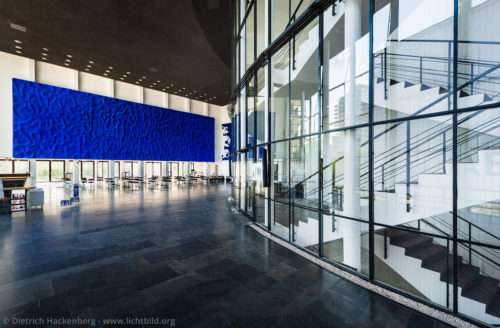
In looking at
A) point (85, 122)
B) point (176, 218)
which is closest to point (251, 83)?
point (176, 218)

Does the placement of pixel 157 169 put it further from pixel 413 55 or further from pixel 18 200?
pixel 413 55

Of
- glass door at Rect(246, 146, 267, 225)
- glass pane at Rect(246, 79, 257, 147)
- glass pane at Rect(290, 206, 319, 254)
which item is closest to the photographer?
glass pane at Rect(290, 206, 319, 254)

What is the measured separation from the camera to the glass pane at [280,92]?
20.6 feet

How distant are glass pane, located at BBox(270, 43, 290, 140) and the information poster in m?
10.2

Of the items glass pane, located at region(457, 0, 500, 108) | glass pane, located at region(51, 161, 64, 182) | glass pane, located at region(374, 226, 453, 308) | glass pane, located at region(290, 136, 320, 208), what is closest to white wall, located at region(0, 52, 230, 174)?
glass pane, located at region(51, 161, 64, 182)

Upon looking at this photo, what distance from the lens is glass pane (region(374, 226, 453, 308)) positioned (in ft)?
13.6

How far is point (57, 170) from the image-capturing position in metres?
19.7

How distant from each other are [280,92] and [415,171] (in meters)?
6.58

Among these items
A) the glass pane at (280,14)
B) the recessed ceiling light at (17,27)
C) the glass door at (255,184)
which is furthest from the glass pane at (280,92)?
the recessed ceiling light at (17,27)

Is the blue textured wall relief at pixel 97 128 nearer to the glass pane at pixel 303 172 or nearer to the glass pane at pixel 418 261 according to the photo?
the glass pane at pixel 303 172

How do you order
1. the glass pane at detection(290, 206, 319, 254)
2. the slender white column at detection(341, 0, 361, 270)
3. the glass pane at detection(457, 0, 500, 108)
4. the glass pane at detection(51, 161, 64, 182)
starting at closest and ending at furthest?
the glass pane at detection(457, 0, 500, 108) < the slender white column at detection(341, 0, 361, 270) < the glass pane at detection(290, 206, 319, 254) < the glass pane at detection(51, 161, 64, 182)

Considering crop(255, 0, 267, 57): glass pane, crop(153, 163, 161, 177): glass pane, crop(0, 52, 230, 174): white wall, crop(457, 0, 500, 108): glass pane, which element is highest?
crop(0, 52, 230, 174): white wall

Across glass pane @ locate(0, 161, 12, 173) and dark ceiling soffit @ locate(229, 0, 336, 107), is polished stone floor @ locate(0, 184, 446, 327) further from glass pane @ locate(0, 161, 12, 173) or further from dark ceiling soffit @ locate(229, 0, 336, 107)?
glass pane @ locate(0, 161, 12, 173)

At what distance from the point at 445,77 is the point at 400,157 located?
1853 millimetres
